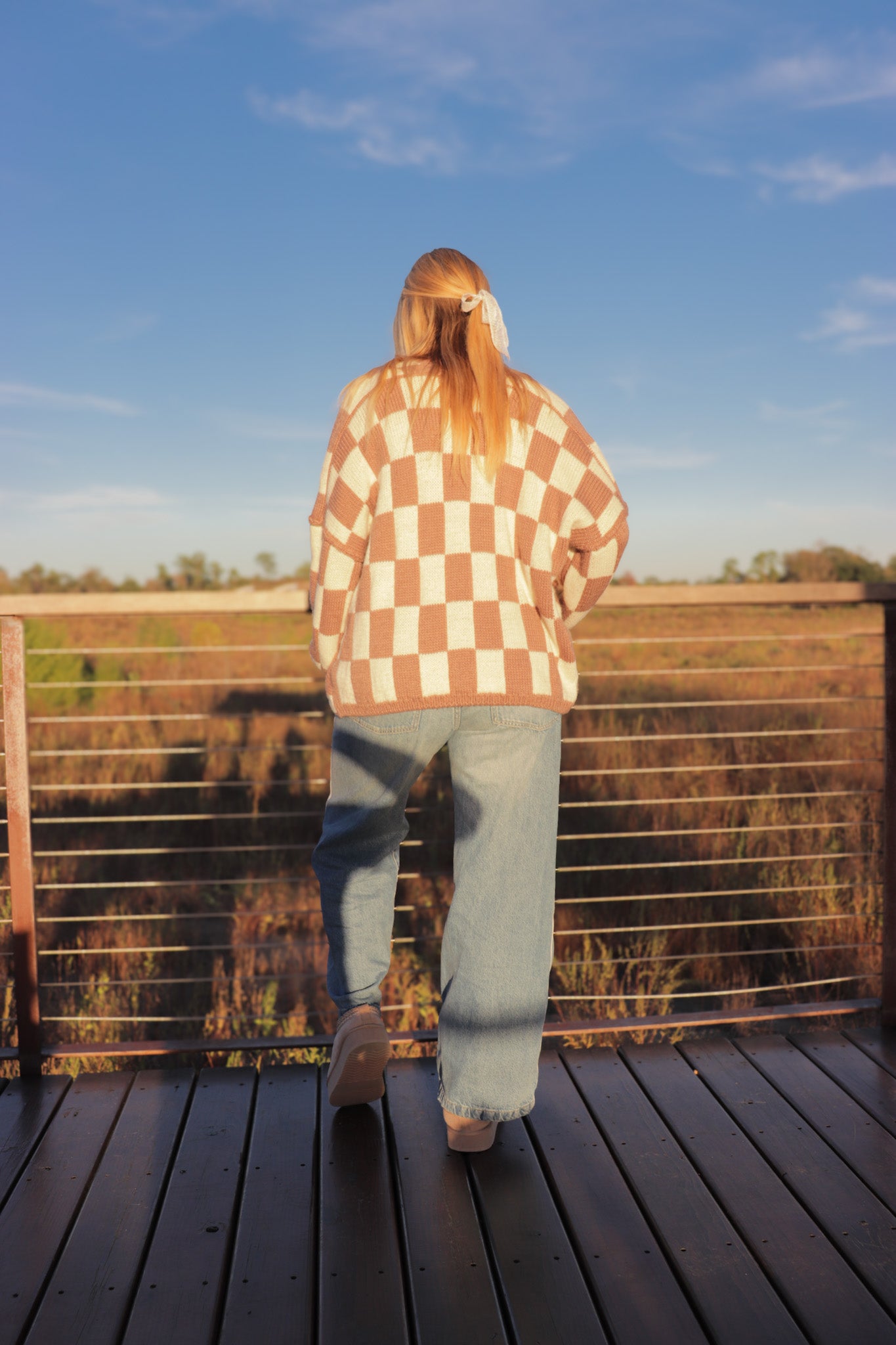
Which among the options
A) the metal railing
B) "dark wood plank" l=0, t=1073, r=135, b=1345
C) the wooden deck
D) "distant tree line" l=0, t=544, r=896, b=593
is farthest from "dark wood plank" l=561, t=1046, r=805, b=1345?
"distant tree line" l=0, t=544, r=896, b=593

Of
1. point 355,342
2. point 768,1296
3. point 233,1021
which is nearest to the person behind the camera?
point 768,1296

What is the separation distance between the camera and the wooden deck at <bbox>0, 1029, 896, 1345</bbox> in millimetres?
1112

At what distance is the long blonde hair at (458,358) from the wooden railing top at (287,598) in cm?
56

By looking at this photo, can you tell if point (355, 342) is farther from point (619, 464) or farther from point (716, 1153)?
point (716, 1153)

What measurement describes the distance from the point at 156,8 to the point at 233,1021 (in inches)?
454

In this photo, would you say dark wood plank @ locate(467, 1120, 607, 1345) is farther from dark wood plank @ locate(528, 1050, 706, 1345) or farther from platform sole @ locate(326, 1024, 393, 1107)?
platform sole @ locate(326, 1024, 393, 1107)

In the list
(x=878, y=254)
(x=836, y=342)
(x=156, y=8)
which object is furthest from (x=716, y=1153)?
(x=836, y=342)

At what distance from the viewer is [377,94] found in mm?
12906

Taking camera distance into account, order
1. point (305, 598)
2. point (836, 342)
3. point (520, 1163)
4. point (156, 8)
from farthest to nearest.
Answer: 1. point (836, 342)
2. point (156, 8)
3. point (305, 598)
4. point (520, 1163)

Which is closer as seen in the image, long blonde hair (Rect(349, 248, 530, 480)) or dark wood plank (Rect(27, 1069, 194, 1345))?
dark wood plank (Rect(27, 1069, 194, 1345))

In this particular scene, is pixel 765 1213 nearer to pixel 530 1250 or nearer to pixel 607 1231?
pixel 607 1231

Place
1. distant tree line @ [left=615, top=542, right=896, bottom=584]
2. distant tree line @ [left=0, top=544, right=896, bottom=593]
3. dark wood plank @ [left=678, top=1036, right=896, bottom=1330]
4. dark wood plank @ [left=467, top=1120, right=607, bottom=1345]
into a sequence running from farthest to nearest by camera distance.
A: distant tree line @ [left=0, top=544, right=896, bottom=593]
distant tree line @ [left=615, top=542, right=896, bottom=584]
dark wood plank @ [left=678, top=1036, right=896, bottom=1330]
dark wood plank @ [left=467, top=1120, right=607, bottom=1345]

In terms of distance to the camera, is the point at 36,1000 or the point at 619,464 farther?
the point at 619,464

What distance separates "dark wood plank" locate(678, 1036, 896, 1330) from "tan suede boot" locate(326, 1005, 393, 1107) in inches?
24.5
